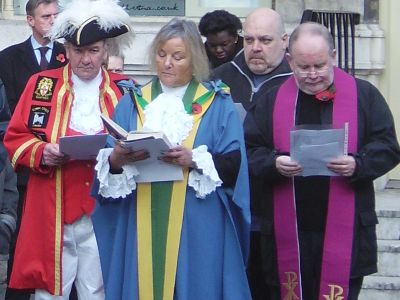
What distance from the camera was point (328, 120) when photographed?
6066 millimetres

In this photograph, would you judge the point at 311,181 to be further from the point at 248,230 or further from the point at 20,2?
the point at 20,2

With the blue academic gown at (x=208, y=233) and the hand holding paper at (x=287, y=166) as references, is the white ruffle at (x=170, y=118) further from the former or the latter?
the hand holding paper at (x=287, y=166)

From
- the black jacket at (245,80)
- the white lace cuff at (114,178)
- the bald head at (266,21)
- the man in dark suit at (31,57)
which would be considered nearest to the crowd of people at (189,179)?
the white lace cuff at (114,178)

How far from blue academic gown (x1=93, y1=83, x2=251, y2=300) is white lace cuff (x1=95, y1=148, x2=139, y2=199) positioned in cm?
12

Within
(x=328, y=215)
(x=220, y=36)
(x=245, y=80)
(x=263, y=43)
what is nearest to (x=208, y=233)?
(x=328, y=215)

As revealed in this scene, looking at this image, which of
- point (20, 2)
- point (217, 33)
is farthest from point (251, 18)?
point (20, 2)

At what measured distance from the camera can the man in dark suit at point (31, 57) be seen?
7.61m

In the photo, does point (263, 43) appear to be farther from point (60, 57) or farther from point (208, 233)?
point (60, 57)

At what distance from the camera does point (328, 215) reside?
608cm

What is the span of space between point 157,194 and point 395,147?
117cm

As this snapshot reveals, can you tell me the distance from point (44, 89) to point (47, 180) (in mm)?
482

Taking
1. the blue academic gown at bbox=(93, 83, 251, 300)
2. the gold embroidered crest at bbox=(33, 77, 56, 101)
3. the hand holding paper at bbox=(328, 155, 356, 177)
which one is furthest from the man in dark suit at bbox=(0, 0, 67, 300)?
the hand holding paper at bbox=(328, 155, 356, 177)

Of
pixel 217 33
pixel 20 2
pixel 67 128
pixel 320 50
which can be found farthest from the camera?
Answer: pixel 20 2

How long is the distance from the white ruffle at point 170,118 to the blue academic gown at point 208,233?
2.8 inches
